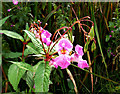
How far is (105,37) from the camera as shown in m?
1.39

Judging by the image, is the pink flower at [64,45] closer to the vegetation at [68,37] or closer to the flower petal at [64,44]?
the flower petal at [64,44]

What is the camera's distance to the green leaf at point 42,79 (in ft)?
1.76

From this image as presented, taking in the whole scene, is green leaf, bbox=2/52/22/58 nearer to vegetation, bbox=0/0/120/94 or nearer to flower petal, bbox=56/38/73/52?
vegetation, bbox=0/0/120/94

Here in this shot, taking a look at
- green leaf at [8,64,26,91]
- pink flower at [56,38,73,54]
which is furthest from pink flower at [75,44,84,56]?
green leaf at [8,64,26,91]

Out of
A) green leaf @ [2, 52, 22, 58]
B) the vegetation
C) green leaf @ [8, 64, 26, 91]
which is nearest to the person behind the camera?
green leaf @ [8, 64, 26, 91]

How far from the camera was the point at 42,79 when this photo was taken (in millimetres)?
555

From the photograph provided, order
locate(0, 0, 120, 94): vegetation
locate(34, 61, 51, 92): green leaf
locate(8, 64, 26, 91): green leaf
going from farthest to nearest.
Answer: locate(0, 0, 120, 94): vegetation → locate(8, 64, 26, 91): green leaf → locate(34, 61, 51, 92): green leaf

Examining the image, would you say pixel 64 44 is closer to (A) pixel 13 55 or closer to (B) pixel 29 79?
(B) pixel 29 79

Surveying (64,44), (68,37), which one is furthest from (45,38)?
(68,37)

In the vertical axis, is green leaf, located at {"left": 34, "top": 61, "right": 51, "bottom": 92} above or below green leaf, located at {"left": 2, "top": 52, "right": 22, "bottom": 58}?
below

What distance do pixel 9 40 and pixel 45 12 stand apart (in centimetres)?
39

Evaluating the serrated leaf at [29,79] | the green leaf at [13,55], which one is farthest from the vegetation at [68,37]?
the serrated leaf at [29,79]

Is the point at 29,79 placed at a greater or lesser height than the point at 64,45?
lesser

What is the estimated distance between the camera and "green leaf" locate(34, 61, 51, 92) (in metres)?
0.54
